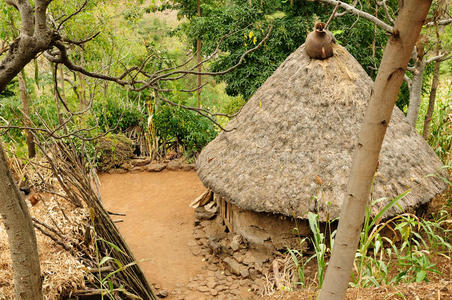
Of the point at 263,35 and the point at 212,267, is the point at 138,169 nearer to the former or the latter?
the point at 212,267

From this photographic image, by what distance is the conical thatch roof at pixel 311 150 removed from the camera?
13.7 ft

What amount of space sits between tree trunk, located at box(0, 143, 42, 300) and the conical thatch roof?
8.39ft

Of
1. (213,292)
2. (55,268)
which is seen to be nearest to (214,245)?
(213,292)

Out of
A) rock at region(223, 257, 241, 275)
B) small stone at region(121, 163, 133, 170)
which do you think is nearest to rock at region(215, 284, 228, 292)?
rock at region(223, 257, 241, 275)

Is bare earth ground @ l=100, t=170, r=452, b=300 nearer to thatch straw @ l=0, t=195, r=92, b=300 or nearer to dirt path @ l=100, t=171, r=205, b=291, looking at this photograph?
dirt path @ l=100, t=171, r=205, b=291

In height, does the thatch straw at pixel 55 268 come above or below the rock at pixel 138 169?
above

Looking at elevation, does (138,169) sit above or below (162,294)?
above

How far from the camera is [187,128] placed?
25.2ft

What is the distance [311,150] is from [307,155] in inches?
3.0

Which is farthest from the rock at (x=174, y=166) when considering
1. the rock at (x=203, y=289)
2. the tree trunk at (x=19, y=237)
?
the tree trunk at (x=19, y=237)

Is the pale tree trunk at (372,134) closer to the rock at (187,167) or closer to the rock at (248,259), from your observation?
the rock at (248,259)

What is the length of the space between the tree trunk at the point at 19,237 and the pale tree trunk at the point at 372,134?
1.59 m

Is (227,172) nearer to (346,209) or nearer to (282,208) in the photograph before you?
(282,208)

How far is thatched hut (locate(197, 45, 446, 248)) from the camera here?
13.7 ft
